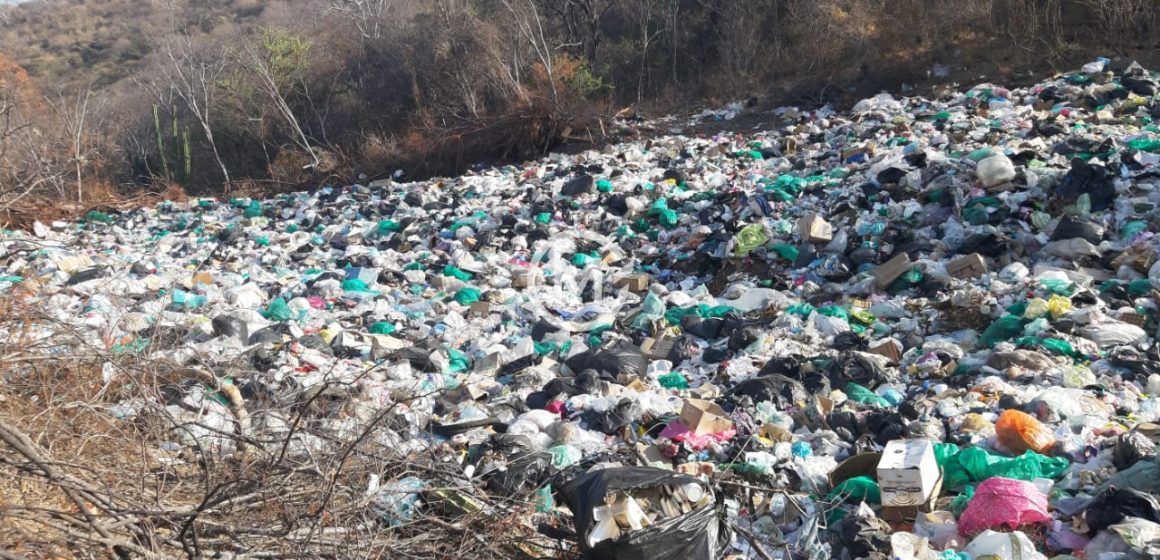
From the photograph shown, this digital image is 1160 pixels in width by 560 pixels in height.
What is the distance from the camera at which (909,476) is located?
8.96ft

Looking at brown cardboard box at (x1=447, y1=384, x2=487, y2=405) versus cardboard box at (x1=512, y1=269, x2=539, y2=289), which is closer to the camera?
brown cardboard box at (x1=447, y1=384, x2=487, y2=405)

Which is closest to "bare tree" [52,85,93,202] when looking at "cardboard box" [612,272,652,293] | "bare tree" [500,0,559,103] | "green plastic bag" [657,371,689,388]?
"green plastic bag" [657,371,689,388]

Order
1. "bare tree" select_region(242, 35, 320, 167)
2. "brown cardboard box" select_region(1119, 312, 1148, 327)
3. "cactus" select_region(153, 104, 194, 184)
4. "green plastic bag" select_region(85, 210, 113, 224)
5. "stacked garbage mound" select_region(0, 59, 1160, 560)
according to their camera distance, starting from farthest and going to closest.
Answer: "cactus" select_region(153, 104, 194, 184), "bare tree" select_region(242, 35, 320, 167), "green plastic bag" select_region(85, 210, 113, 224), "brown cardboard box" select_region(1119, 312, 1148, 327), "stacked garbage mound" select_region(0, 59, 1160, 560)

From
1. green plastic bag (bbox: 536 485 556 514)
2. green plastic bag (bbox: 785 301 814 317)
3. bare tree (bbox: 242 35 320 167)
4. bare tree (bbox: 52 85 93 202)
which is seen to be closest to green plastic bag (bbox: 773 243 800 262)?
green plastic bag (bbox: 785 301 814 317)

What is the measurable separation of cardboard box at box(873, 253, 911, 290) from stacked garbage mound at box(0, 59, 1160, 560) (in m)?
A: 0.02

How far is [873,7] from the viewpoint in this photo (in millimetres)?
11469

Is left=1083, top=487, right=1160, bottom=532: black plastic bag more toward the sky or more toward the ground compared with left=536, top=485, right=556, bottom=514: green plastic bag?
more toward the sky

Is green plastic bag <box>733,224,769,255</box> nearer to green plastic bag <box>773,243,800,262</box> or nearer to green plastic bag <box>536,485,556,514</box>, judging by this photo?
green plastic bag <box>773,243,800,262</box>

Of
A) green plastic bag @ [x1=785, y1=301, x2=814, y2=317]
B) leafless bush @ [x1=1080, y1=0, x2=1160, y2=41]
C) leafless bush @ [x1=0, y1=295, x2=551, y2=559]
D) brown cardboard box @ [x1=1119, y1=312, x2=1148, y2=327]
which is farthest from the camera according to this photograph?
leafless bush @ [x1=1080, y1=0, x2=1160, y2=41]

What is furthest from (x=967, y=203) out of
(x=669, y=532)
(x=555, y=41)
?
(x=555, y=41)

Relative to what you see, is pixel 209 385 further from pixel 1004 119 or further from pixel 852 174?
pixel 1004 119

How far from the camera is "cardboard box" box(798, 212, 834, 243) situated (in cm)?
581

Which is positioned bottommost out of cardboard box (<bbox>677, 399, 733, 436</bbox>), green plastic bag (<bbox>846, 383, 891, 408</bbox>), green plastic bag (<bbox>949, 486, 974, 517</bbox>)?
green plastic bag (<bbox>846, 383, 891, 408</bbox>)

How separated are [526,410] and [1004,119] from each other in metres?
6.02
